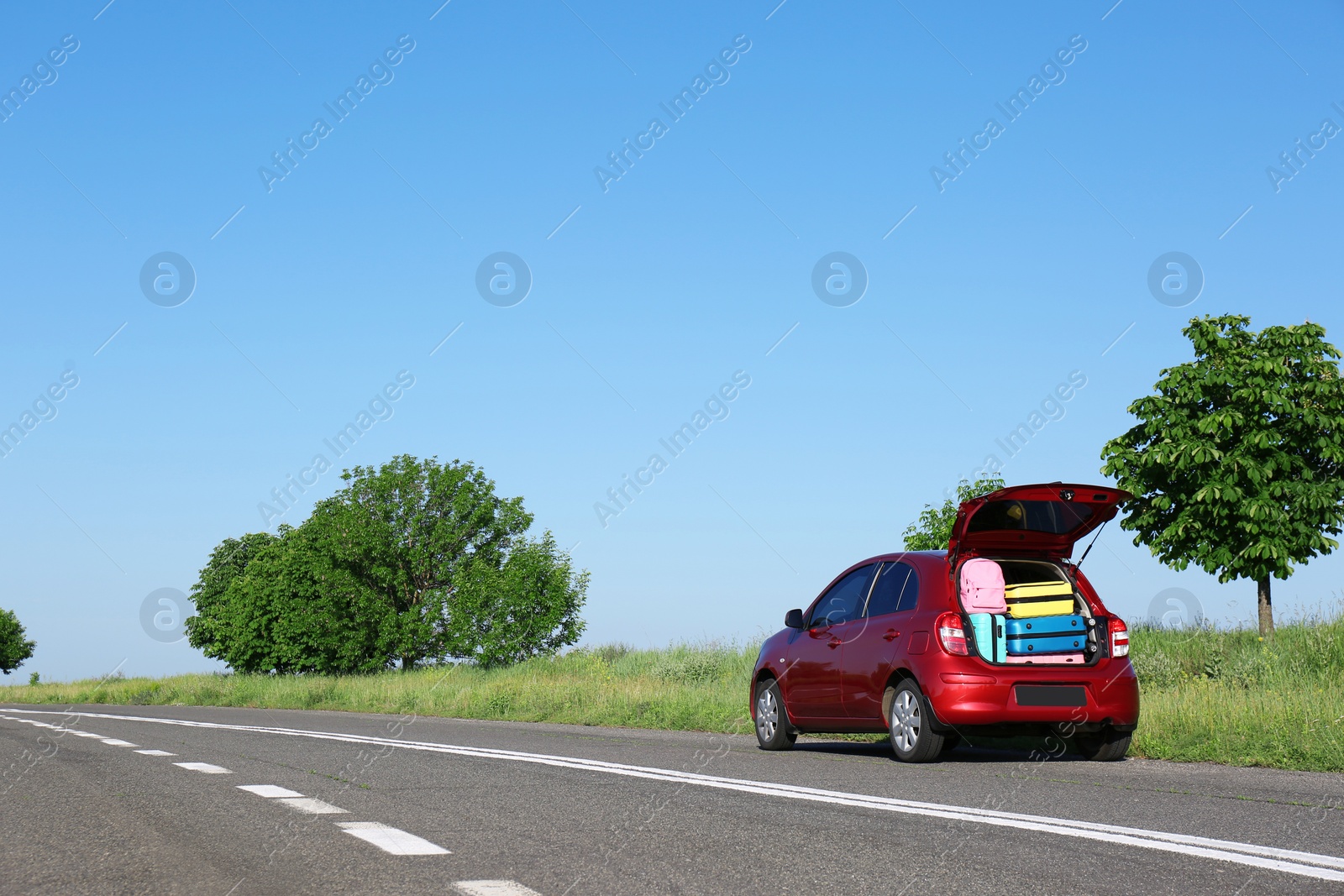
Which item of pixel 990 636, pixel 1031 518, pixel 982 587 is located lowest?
Result: pixel 990 636

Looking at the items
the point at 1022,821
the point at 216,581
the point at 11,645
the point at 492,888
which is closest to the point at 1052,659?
the point at 1022,821

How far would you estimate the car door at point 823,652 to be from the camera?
37.7 feet

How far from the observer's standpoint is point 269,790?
339 inches

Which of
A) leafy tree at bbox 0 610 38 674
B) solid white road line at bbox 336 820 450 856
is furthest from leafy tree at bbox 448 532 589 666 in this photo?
leafy tree at bbox 0 610 38 674

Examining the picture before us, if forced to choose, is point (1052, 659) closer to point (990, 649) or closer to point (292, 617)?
point (990, 649)

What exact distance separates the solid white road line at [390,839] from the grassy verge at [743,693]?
6.94 m

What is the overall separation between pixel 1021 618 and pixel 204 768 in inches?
272

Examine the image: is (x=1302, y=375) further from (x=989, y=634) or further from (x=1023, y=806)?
(x=1023, y=806)

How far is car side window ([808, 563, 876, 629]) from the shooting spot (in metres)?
11.7

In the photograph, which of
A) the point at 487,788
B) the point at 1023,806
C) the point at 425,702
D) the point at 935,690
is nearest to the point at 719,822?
the point at 1023,806

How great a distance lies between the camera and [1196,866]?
526 cm

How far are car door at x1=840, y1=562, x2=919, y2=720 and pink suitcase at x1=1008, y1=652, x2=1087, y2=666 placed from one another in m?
0.92

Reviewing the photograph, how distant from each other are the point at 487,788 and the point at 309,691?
24.9m

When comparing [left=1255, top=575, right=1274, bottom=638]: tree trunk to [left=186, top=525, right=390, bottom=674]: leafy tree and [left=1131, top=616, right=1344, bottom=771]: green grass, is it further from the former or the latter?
[left=186, top=525, right=390, bottom=674]: leafy tree
